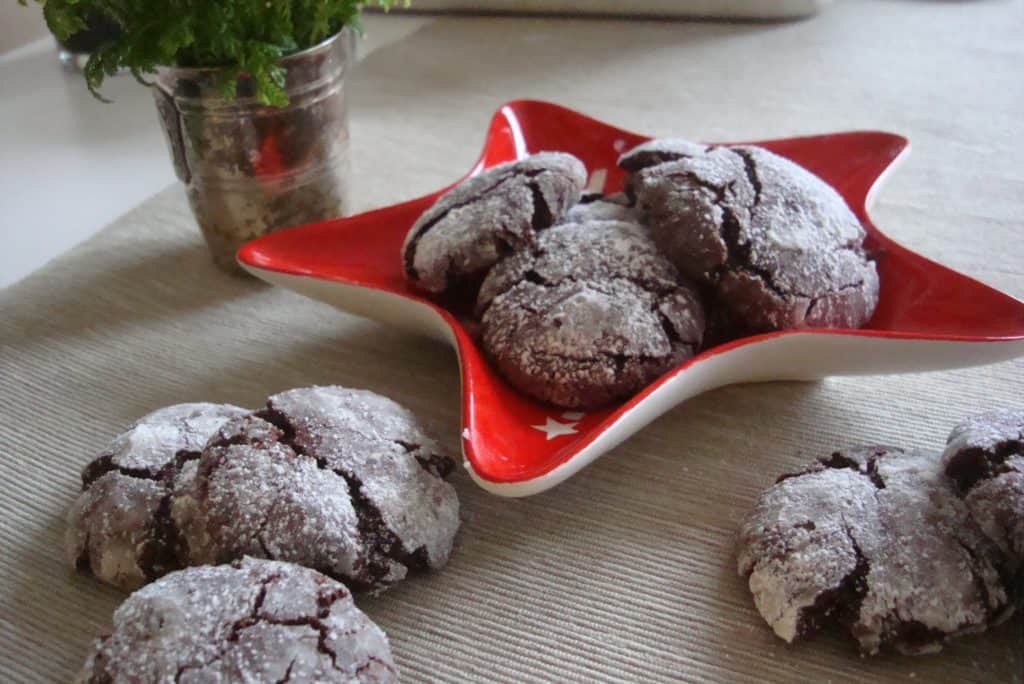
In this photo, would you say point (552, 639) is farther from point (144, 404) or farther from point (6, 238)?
point (6, 238)

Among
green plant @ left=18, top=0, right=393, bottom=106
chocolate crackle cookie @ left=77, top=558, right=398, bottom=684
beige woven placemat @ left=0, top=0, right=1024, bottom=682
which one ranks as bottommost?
beige woven placemat @ left=0, top=0, right=1024, bottom=682

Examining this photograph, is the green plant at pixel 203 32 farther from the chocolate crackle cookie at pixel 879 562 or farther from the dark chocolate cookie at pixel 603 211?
the chocolate crackle cookie at pixel 879 562

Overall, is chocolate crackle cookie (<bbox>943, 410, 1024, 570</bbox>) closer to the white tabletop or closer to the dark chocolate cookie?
the dark chocolate cookie

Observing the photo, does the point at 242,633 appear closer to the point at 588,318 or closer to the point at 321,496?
the point at 321,496

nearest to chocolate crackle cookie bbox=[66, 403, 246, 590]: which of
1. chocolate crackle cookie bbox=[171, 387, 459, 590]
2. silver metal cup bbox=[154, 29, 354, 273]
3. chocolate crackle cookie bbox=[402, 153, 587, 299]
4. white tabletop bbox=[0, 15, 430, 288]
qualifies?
chocolate crackle cookie bbox=[171, 387, 459, 590]

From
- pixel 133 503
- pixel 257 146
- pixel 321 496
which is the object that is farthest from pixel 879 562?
pixel 257 146

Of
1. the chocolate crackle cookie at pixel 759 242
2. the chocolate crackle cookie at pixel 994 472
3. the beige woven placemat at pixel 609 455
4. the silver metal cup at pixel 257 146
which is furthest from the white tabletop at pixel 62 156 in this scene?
the chocolate crackle cookie at pixel 994 472
